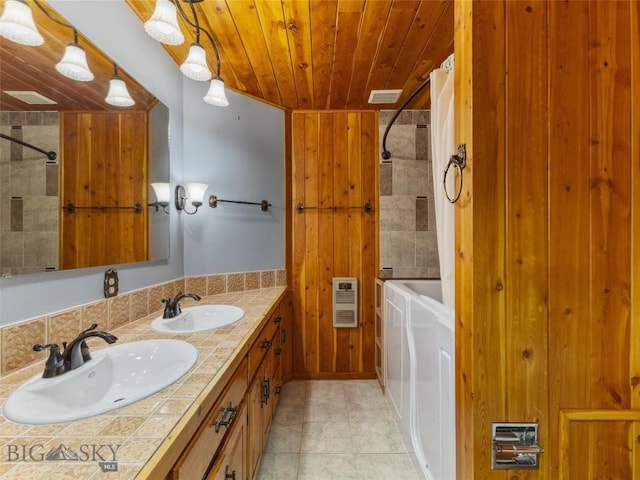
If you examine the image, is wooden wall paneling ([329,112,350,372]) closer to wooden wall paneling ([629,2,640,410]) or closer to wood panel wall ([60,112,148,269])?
wood panel wall ([60,112,148,269])

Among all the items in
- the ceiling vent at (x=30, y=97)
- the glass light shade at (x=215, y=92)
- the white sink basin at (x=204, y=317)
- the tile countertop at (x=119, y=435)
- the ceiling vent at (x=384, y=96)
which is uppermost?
the ceiling vent at (x=384, y=96)

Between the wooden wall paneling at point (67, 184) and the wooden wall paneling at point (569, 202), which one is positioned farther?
the wooden wall paneling at point (67, 184)

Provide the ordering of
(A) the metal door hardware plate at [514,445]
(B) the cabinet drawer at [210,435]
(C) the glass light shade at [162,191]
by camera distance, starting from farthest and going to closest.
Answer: (C) the glass light shade at [162,191], (A) the metal door hardware plate at [514,445], (B) the cabinet drawer at [210,435]

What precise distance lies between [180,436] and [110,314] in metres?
0.93

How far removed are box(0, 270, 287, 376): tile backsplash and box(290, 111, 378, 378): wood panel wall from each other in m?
0.76

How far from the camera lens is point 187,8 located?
150 centimetres

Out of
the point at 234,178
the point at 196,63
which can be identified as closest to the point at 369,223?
the point at 234,178

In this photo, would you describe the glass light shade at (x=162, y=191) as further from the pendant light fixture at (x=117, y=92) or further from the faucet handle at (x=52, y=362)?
the faucet handle at (x=52, y=362)

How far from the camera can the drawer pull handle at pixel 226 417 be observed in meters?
0.87

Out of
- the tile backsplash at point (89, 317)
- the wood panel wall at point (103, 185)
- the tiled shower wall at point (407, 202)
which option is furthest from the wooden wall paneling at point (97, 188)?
the tiled shower wall at point (407, 202)

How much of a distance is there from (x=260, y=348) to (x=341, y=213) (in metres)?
1.48

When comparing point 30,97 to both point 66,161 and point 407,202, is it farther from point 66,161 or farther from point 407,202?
point 407,202

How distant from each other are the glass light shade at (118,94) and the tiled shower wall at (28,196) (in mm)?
297

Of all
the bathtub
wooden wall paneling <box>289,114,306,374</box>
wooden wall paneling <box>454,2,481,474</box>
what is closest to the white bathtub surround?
the bathtub
